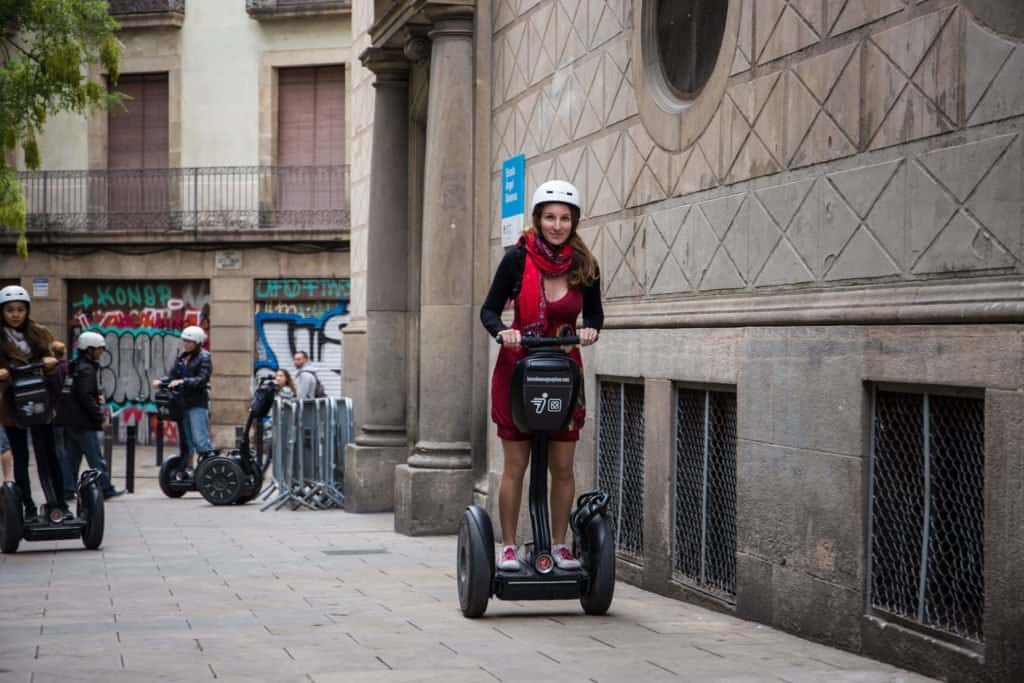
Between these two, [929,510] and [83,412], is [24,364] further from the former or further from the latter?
[929,510]

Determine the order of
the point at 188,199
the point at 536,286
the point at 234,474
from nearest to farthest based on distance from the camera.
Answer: the point at 536,286, the point at 234,474, the point at 188,199

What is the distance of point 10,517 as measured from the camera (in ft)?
37.4

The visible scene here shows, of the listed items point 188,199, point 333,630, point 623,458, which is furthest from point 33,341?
point 188,199

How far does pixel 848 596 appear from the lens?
22.4 feet

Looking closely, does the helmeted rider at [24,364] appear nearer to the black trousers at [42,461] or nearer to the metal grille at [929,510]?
the black trousers at [42,461]

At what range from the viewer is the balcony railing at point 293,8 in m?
31.2

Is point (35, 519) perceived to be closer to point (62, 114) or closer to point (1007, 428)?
point (1007, 428)

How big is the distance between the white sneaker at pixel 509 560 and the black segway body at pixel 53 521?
470 centimetres

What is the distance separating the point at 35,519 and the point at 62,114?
22.6 metres

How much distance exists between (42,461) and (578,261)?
5215 millimetres

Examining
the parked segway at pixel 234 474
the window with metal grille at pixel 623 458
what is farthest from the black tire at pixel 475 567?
the parked segway at pixel 234 474

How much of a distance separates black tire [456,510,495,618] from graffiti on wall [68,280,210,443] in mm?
25143

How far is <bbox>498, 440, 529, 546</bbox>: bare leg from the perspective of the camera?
7957 millimetres

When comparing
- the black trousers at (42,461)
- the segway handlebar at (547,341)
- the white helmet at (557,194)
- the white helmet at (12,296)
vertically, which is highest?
the white helmet at (557,194)
